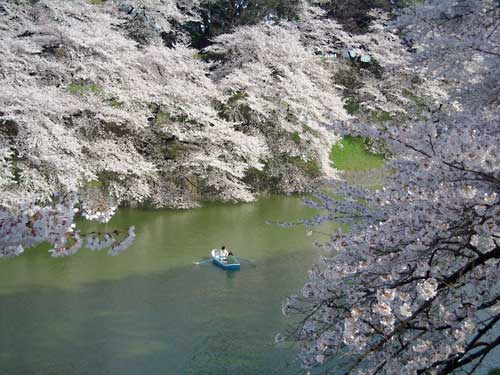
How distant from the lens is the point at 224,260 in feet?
28.8

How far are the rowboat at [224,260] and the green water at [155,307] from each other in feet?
0.39

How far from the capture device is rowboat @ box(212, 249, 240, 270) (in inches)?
339

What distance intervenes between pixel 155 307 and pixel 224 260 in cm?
183

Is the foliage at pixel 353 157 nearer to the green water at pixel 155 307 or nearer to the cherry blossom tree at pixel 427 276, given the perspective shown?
the green water at pixel 155 307

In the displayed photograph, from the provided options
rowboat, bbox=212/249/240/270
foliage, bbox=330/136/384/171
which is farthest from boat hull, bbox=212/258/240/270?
foliage, bbox=330/136/384/171

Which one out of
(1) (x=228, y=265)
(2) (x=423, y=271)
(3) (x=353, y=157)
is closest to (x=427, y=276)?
(2) (x=423, y=271)

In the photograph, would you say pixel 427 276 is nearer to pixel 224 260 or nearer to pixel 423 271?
pixel 423 271

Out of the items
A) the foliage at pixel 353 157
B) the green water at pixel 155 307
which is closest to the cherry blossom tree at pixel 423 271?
the green water at pixel 155 307

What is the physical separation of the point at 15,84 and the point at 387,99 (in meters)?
13.7

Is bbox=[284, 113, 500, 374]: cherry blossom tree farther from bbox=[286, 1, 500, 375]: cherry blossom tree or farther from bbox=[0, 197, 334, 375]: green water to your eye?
bbox=[0, 197, 334, 375]: green water

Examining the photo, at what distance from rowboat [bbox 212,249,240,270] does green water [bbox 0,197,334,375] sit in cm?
12

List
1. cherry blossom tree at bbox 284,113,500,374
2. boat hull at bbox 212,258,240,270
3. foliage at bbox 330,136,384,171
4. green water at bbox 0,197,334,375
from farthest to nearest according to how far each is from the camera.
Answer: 1. foliage at bbox 330,136,384,171
2. boat hull at bbox 212,258,240,270
3. green water at bbox 0,197,334,375
4. cherry blossom tree at bbox 284,113,500,374

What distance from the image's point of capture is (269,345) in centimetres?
621

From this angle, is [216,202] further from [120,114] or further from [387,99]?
[387,99]
